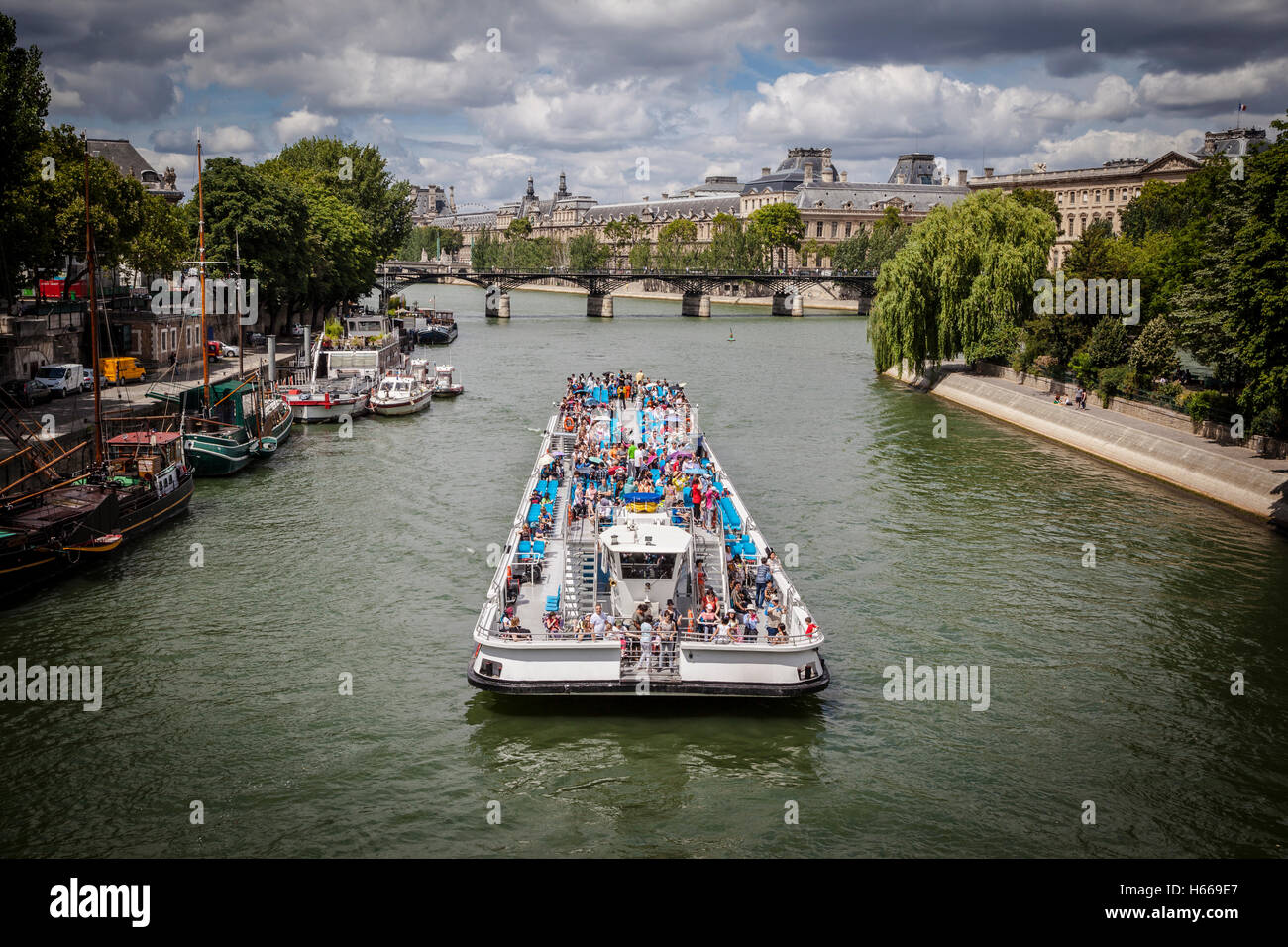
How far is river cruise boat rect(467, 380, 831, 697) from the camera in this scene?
21.2 m

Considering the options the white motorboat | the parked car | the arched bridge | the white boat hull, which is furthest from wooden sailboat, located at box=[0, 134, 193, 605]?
the arched bridge

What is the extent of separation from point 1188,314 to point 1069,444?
11603 millimetres

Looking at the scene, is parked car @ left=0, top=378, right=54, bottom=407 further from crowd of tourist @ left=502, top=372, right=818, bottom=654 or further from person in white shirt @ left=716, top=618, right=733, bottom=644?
person in white shirt @ left=716, top=618, right=733, bottom=644

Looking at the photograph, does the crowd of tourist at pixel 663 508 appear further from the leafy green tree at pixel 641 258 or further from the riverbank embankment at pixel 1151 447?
the leafy green tree at pixel 641 258

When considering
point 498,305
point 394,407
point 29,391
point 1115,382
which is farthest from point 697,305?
point 29,391

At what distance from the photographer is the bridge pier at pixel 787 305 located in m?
152

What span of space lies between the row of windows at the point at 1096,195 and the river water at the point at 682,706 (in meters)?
119

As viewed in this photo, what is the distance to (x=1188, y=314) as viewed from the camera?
41438 millimetres

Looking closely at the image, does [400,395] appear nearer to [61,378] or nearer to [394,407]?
[394,407]

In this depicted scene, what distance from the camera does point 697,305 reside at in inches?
5768

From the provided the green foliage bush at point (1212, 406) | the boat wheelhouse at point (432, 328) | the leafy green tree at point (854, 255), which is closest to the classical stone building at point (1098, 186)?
the leafy green tree at point (854, 255)

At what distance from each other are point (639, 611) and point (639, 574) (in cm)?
81

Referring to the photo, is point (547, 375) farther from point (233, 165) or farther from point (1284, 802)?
point (1284, 802)
